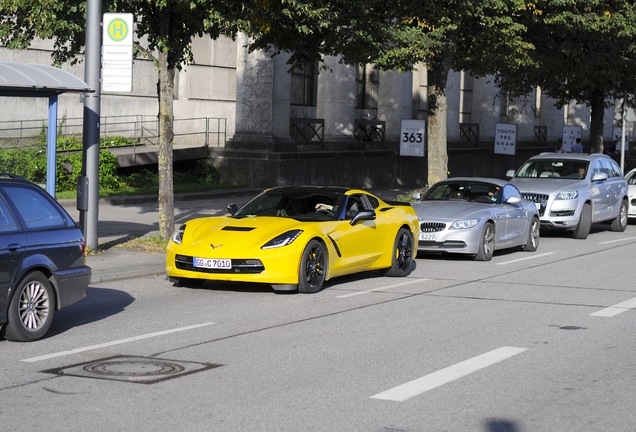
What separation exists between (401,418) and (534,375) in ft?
6.49

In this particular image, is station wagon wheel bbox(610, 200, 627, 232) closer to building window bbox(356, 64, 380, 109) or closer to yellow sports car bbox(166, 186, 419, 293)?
yellow sports car bbox(166, 186, 419, 293)

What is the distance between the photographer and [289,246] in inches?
535

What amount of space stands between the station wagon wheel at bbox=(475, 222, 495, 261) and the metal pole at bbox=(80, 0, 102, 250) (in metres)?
6.19

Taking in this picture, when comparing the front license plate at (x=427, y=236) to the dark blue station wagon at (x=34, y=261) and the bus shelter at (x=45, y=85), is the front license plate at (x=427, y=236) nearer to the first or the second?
the bus shelter at (x=45, y=85)

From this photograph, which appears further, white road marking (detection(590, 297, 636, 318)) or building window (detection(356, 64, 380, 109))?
building window (detection(356, 64, 380, 109))

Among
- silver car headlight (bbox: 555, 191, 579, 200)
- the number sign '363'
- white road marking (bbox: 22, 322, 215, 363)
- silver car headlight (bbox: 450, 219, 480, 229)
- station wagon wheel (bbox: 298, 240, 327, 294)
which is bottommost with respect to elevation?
white road marking (bbox: 22, 322, 215, 363)

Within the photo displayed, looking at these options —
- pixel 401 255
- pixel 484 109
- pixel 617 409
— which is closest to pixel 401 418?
pixel 617 409

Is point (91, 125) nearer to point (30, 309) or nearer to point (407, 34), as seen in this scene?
point (30, 309)

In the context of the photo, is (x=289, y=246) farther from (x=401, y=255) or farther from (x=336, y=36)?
(x=336, y=36)

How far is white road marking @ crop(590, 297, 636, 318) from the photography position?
41.7 feet

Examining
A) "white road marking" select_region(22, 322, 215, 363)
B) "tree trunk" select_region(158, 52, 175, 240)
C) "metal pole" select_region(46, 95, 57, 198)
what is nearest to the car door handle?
"white road marking" select_region(22, 322, 215, 363)

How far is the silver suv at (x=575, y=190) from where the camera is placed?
23.5 meters

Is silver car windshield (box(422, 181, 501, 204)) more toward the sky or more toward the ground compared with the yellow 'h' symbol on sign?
more toward the ground

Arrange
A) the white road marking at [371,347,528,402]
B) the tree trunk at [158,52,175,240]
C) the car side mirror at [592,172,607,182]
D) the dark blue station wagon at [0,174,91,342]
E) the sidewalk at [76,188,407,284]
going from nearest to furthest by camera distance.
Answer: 1. the white road marking at [371,347,528,402]
2. the dark blue station wagon at [0,174,91,342]
3. the sidewalk at [76,188,407,284]
4. the tree trunk at [158,52,175,240]
5. the car side mirror at [592,172,607,182]
